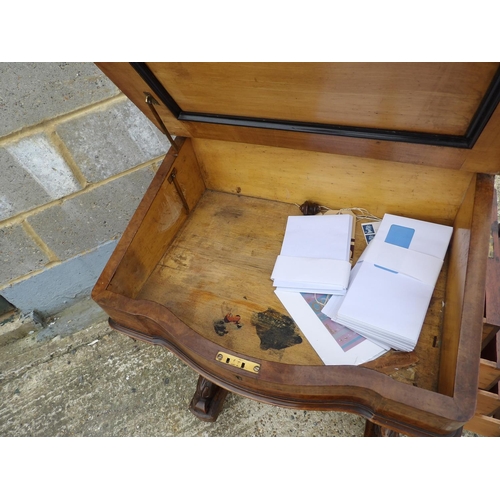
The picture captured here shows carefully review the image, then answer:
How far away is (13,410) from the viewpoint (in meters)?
1.66

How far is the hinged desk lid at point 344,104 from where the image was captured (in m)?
0.68

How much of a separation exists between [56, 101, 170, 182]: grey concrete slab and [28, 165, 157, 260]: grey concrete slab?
2.9 inches

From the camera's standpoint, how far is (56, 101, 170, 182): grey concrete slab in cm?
138

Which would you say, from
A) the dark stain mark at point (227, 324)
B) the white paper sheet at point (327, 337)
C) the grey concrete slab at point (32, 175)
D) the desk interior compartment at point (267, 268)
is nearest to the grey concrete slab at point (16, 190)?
→ the grey concrete slab at point (32, 175)

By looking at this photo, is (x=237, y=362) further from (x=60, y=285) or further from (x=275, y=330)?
(x=60, y=285)

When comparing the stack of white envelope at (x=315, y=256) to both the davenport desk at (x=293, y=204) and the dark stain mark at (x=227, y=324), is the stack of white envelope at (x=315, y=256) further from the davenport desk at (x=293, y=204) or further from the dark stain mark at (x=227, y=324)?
the dark stain mark at (x=227, y=324)

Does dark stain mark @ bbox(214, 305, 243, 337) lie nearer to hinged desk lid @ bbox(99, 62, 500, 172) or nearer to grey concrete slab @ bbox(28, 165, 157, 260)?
hinged desk lid @ bbox(99, 62, 500, 172)

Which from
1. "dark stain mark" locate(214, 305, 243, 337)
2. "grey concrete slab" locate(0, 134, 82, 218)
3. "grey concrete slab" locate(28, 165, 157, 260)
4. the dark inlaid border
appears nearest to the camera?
the dark inlaid border

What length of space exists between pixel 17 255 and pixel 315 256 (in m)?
1.32

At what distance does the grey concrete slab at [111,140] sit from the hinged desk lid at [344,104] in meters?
0.44

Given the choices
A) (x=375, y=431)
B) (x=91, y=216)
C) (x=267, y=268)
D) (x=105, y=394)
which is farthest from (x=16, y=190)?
(x=375, y=431)

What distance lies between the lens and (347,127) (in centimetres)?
87

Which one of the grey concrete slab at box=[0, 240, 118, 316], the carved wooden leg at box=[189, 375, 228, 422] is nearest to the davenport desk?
the carved wooden leg at box=[189, 375, 228, 422]

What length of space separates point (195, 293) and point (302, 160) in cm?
53
